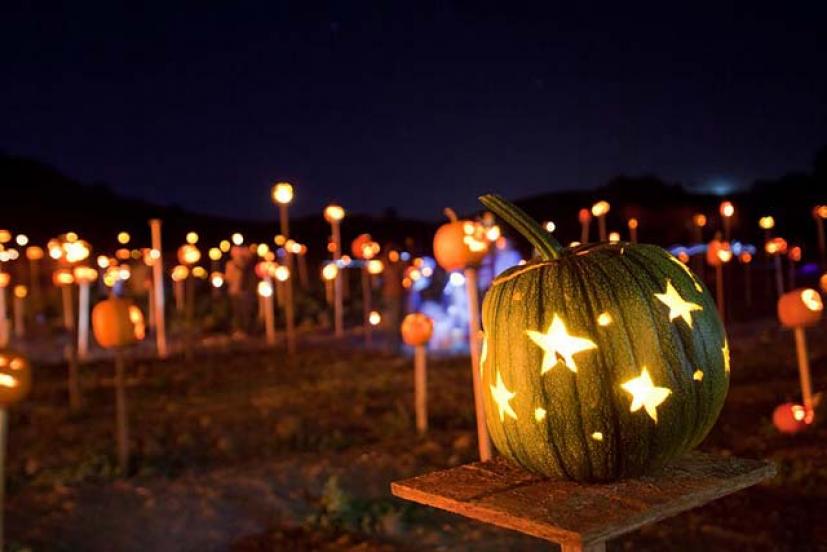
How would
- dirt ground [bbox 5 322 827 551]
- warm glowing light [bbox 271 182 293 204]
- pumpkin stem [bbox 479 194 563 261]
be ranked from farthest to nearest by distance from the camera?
warm glowing light [bbox 271 182 293 204] → dirt ground [bbox 5 322 827 551] → pumpkin stem [bbox 479 194 563 261]

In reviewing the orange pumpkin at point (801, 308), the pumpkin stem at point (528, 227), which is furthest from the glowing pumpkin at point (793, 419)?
the pumpkin stem at point (528, 227)

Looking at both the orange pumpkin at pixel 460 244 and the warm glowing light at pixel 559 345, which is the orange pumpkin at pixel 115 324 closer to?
the orange pumpkin at pixel 460 244

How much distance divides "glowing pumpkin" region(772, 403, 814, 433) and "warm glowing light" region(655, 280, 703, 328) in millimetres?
5008

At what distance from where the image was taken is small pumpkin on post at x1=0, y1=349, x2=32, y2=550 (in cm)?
470

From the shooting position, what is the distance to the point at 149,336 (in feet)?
63.2

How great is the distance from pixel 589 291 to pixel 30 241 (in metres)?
41.0

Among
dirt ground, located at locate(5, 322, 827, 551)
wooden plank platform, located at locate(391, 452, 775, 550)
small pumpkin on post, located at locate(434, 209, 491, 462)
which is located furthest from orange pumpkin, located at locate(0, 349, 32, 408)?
wooden plank platform, located at locate(391, 452, 775, 550)

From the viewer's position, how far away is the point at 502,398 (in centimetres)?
250

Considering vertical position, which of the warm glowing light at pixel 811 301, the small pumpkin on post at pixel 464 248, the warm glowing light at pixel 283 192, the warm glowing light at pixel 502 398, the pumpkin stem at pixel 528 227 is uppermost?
the warm glowing light at pixel 283 192

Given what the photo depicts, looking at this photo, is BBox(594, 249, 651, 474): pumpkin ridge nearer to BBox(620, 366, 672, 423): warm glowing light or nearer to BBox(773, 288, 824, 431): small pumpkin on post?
BBox(620, 366, 672, 423): warm glowing light

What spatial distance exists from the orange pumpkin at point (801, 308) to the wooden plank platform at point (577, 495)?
14.7ft

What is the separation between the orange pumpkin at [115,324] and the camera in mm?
7457

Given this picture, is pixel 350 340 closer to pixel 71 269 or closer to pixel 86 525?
pixel 71 269

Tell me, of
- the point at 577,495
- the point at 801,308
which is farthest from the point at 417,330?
the point at 577,495
